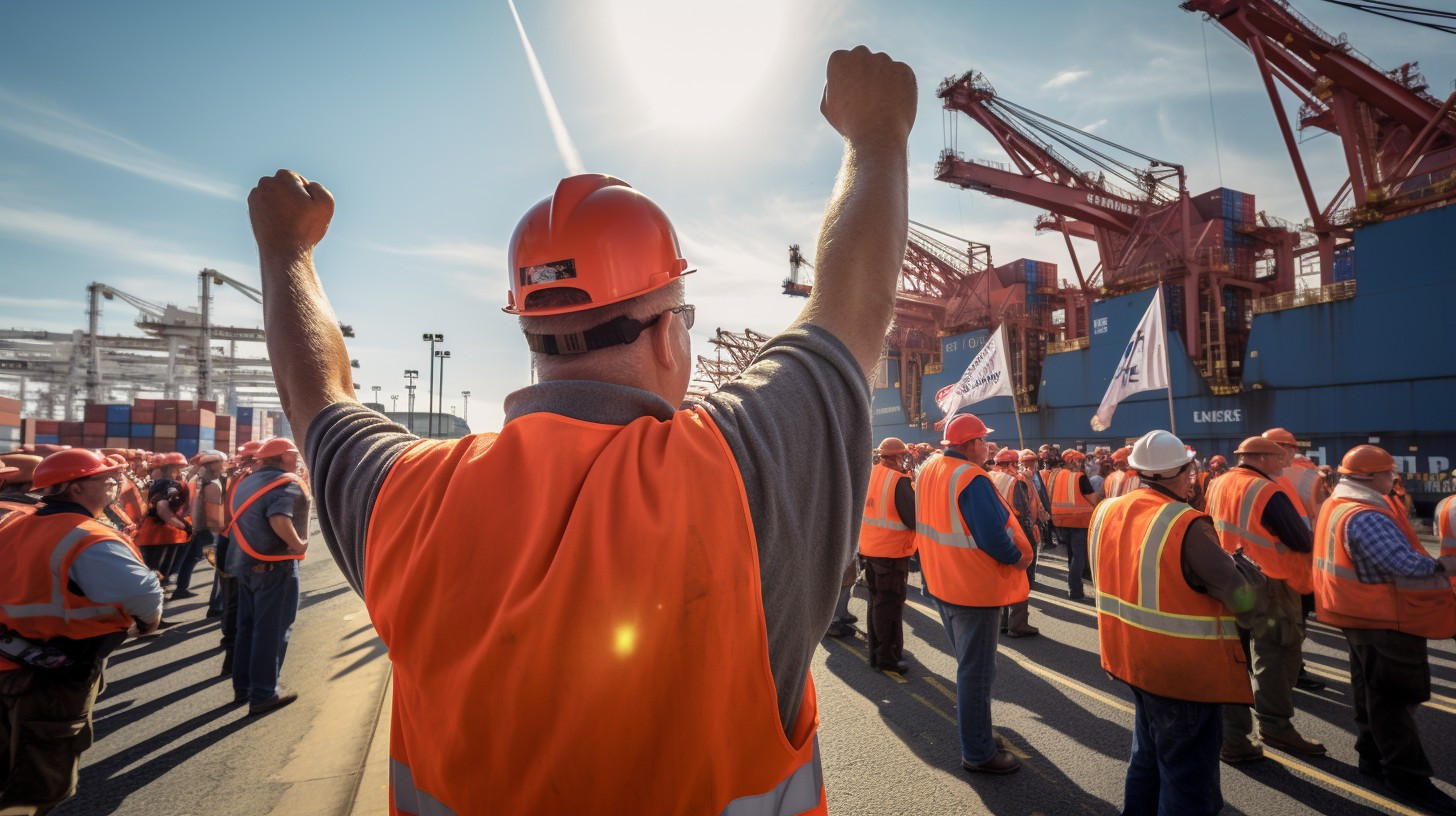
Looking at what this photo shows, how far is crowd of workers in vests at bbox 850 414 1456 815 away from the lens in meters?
3.20

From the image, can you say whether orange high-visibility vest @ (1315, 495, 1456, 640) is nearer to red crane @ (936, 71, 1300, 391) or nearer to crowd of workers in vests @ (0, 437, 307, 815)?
crowd of workers in vests @ (0, 437, 307, 815)

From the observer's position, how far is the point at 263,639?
5.48 m

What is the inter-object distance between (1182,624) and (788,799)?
3321 millimetres

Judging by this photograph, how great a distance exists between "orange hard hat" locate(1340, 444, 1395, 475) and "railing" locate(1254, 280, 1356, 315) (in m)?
19.8

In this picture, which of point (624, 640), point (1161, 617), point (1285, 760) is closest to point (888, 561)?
point (1285, 760)

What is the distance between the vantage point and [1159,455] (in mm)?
3559

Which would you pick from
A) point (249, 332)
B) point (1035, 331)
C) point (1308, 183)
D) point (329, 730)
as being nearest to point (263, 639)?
point (329, 730)

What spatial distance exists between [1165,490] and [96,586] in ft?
19.1

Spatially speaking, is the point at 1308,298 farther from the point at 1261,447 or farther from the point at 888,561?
the point at 888,561

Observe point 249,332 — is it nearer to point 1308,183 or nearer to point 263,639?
point 263,639

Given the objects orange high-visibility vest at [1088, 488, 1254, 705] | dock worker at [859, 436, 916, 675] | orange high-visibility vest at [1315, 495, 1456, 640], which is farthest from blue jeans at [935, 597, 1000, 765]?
orange high-visibility vest at [1315, 495, 1456, 640]

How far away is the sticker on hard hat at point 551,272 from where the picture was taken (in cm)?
100

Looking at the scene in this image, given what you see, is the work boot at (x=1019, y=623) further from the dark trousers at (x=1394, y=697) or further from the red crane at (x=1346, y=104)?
the red crane at (x=1346, y=104)

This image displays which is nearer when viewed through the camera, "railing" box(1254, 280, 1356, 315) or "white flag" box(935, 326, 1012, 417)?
"white flag" box(935, 326, 1012, 417)
